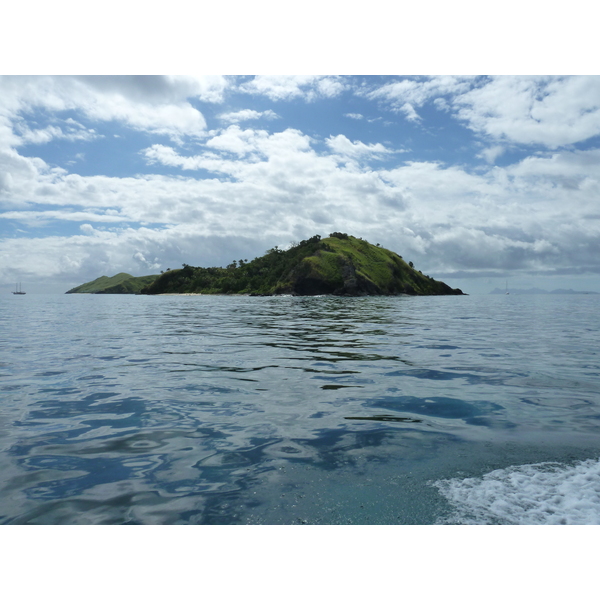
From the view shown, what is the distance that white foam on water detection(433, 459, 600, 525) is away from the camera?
4.46 meters

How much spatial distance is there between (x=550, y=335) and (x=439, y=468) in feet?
67.4

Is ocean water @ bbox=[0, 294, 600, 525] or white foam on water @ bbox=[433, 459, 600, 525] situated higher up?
white foam on water @ bbox=[433, 459, 600, 525]

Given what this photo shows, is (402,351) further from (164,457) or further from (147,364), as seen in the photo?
(164,457)

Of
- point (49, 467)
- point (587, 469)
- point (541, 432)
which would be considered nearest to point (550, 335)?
point (541, 432)

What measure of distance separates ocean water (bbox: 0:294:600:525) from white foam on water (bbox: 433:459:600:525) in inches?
0.8

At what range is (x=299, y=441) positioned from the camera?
6.71 meters

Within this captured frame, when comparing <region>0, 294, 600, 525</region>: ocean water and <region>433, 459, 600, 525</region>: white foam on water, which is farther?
<region>0, 294, 600, 525</region>: ocean water

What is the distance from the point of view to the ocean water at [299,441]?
15.2 feet

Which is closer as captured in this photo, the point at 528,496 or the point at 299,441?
the point at 528,496

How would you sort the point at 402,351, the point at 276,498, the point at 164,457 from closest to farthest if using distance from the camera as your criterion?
the point at 276,498 → the point at 164,457 → the point at 402,351

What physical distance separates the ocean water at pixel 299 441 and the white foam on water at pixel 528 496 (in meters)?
0.02

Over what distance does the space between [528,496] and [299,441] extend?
343 cm

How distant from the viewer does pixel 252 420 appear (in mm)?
7785

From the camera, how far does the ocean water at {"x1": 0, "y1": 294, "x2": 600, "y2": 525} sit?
4.63 meters
